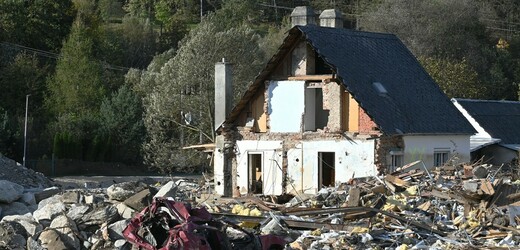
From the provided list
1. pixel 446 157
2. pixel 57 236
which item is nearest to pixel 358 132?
pixel 446 157

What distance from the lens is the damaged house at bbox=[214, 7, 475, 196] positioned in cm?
3431

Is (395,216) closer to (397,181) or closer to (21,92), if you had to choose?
(397,181)

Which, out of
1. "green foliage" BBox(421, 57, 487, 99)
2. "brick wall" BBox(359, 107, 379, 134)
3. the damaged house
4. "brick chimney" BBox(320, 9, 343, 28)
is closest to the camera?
"brick wall" BBox(359, 107, 379, 134)

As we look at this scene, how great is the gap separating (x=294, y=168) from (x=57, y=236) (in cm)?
1532

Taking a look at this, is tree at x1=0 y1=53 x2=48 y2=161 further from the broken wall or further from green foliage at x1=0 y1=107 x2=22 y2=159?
the broken wall

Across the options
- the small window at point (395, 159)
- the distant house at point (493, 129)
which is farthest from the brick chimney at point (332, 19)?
the small window at point (395, 159)

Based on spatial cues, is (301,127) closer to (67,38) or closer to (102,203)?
(102,203)

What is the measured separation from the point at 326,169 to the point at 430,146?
11.5 feet

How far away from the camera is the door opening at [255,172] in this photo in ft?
120

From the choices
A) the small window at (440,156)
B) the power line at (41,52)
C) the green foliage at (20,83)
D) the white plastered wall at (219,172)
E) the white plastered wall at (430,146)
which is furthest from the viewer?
the power line at (41,52)

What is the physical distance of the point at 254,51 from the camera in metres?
58.4

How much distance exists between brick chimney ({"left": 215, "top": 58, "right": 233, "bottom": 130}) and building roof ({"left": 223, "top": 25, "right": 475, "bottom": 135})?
2.75ft

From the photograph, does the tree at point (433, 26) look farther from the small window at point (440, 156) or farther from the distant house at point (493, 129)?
the small window at point (440, 156)

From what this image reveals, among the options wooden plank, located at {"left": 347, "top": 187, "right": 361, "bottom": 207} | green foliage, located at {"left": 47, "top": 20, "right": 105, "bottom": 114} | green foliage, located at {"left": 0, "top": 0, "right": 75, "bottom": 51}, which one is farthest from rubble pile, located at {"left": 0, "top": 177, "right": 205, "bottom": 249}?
green foliage, located at {"left": 0, "top": 0, "right": 75, "bottom": 51}
